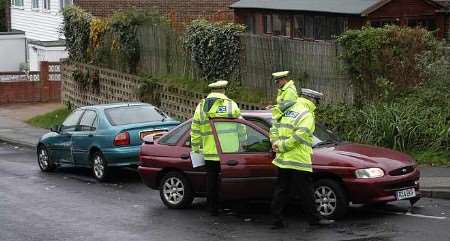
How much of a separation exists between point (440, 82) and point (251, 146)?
6.26m

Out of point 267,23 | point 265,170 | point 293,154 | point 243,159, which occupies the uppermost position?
point 267,23

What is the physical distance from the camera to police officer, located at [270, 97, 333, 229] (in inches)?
400

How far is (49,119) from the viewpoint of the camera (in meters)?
28.3

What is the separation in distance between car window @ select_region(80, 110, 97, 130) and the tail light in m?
0.83

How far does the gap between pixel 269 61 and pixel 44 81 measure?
16.4m

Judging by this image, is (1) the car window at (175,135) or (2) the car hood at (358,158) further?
(1) the car window at (175,135)

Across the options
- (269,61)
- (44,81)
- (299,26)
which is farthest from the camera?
(44,81)

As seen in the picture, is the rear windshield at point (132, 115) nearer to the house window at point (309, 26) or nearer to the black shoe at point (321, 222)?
the black shoe at point (321, 222)

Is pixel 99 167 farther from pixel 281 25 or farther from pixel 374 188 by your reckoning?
pixel 281 25

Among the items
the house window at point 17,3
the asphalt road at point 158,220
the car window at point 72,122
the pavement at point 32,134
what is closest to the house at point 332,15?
the pavement at point 32,134

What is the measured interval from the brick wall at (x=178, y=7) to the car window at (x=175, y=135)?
23.5 metres

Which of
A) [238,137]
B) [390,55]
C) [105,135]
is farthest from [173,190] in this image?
[390,55]

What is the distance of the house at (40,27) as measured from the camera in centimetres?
3675

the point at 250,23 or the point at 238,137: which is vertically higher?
the point at 250,23
